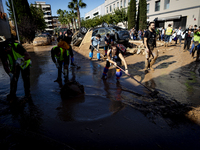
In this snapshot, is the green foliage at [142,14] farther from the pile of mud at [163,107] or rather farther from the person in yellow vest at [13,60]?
the person in yellow vest at [13,60]

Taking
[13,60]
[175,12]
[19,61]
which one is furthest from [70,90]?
[175,12]

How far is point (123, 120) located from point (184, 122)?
110 cm

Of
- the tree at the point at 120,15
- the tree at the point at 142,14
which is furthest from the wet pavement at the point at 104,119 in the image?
the tree at the point at 120,15

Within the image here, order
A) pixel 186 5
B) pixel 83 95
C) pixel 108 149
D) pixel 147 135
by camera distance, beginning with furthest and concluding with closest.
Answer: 1. pixel 186 5
2. pixel 83 95
3. pixel 147 135
4. pixel 108 149

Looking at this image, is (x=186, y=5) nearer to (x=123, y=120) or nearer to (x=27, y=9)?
(x=123, y=120)

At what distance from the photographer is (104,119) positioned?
101 inches

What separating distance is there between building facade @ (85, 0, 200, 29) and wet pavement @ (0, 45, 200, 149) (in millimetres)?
18960

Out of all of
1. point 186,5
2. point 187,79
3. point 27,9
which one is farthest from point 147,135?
point 27,9

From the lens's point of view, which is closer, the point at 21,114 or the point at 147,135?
the point at 147,135

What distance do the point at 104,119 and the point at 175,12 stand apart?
24.2 metres

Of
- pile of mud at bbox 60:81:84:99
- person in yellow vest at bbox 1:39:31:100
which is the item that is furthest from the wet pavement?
person in yellow vest at bbox 1:39:31:100

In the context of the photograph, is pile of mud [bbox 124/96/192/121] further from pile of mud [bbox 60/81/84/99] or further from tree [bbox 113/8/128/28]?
tree [bbox 113/8/128/28]

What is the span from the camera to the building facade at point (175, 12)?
60.2 ft

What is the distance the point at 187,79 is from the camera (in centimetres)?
489
